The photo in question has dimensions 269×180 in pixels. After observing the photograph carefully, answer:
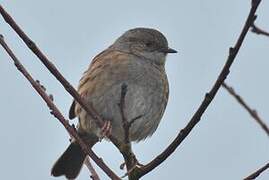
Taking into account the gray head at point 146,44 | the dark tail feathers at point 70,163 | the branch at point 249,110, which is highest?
the branch at point 249,110

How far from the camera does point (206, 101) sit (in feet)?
10.6

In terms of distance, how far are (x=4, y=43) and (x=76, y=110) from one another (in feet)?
10.5

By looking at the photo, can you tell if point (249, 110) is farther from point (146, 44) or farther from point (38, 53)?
point (146, 44)

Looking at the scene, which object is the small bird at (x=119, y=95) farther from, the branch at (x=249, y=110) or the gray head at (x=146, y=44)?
the branch at (x=249, y=110)

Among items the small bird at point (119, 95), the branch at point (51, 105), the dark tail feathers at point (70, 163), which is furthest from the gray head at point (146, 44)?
the branch at point (51, 105)

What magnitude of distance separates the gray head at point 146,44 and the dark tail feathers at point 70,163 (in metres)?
1.41

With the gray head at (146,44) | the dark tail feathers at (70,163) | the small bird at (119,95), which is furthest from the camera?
the gray head at (146,44)

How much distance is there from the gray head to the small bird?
2 cm

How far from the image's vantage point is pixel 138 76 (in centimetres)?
665

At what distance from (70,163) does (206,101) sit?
4114mm

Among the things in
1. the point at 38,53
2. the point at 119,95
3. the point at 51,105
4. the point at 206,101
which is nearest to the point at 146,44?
the point at 119,95

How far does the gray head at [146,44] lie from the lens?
751 centimetres

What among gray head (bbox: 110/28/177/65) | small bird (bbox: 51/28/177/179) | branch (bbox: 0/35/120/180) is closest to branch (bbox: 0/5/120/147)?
branch (bbox: 0/35/120/180)

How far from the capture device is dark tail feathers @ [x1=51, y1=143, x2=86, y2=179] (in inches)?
274
